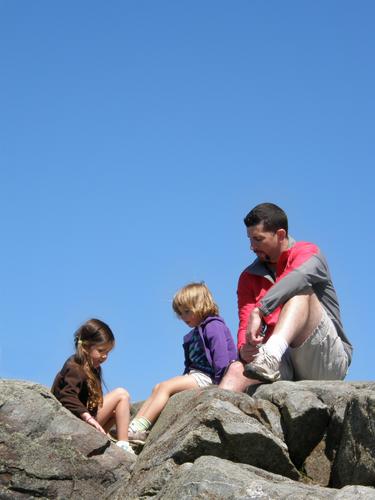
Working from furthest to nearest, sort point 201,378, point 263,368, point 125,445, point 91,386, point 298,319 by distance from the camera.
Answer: point 201,378 → point 91,386 → point 125,445 → point 298,319 → point 263,368

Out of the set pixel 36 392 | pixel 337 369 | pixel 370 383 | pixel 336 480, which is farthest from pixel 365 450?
pixel 36 392

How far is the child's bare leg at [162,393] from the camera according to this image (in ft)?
34.0

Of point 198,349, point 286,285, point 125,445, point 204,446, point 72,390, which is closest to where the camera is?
point 204,446

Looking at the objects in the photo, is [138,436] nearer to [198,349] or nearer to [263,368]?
[198,349]

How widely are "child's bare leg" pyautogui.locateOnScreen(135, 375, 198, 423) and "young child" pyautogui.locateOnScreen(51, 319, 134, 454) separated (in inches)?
8.8

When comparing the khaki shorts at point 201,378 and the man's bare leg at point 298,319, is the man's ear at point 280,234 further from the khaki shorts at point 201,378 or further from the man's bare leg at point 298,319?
the khaki shorts at point 201,378

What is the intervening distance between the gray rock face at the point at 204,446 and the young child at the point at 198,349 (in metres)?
0.47

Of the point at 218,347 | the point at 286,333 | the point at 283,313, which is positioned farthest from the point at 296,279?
the point at 218,347

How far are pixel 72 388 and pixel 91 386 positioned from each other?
0.81ft

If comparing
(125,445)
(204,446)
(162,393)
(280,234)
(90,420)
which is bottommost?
(204,446)

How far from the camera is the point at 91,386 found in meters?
10.2

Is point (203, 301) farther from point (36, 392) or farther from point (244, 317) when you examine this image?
point (36, 392)

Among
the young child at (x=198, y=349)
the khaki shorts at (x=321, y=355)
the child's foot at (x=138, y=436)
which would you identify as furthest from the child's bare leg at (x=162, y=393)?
the khaki shorts at (x=321, y=355)

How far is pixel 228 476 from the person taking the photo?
6.05 metres
